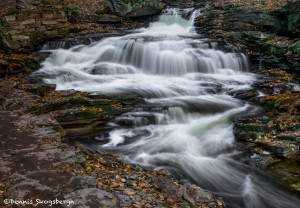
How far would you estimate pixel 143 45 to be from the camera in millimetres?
14031

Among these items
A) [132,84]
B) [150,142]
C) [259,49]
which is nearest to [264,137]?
[150,142]

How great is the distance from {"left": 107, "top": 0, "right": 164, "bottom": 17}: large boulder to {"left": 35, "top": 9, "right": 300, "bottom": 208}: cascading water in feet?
3.15

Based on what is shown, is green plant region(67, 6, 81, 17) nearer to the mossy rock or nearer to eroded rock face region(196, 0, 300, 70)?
eroded rock face region(196, 0, 300, 70)

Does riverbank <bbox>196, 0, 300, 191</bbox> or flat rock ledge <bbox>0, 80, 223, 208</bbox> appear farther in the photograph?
riverbank <bbox>196, 0, 300, 191</bbox>

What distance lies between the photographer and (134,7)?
18.0m

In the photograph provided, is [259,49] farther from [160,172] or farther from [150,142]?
[160,172]

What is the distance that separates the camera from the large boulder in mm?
17636

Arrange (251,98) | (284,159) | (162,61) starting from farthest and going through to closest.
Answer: (162,61) < (251,98) < (284,159)

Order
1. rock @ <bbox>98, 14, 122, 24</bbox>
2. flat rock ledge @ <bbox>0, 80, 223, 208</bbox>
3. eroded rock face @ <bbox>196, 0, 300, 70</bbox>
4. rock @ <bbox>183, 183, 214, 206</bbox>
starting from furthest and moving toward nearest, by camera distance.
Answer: rock @ <bbox>98, 14, 122, 24</bbox> → eroded rock face @ <bbox>196, 0, 300, 70</bbox> → rock @ <bbox>183, 183, 214, 206</bbox> → flat rock ledge @ <bbox>0, 80, 223, 208</bbox>

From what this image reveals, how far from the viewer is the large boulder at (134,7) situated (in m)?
17.6

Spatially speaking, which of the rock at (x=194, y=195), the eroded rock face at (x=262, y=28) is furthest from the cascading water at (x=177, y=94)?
the eroded rock face at (x=262, y=28)

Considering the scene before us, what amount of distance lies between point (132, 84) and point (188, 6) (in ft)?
34.6
